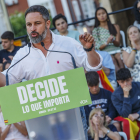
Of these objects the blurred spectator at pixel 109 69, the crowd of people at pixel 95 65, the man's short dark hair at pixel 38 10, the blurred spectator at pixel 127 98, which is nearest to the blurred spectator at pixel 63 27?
the crowd of people at pixel 95 65

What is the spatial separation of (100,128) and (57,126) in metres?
1.69

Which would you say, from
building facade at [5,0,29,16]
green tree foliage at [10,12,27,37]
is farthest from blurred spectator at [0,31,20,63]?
building facade at [5,0,29,16]

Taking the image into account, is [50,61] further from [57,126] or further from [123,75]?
[123,75]

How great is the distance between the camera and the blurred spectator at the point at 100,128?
131 inches

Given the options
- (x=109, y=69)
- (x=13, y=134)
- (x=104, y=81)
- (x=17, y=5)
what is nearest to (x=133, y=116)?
(x=104, y=81)

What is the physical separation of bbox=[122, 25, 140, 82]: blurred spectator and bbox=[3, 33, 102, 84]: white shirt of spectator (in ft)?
7.26

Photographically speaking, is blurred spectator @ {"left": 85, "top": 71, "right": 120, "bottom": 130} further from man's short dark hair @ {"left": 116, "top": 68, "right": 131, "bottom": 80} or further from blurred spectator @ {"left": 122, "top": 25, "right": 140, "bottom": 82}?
blurred spectator @ {"left": 122, "top": 25, "right": 140, "bottom": 82}

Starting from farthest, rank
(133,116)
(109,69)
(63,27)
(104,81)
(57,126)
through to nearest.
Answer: (63,27) < (109,69) < (104,81) < (133,116) < (57,126)

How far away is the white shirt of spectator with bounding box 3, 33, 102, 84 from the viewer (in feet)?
6.79

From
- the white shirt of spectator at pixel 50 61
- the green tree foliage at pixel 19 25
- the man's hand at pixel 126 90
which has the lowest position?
the man's hand at pixel 126 90

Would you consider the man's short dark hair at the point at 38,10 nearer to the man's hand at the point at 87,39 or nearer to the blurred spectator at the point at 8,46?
the man's hand at the point at 87,39

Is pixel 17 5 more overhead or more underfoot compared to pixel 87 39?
more overhead

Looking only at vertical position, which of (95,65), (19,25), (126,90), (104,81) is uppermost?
(19,25)

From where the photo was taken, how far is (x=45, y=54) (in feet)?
6.82
